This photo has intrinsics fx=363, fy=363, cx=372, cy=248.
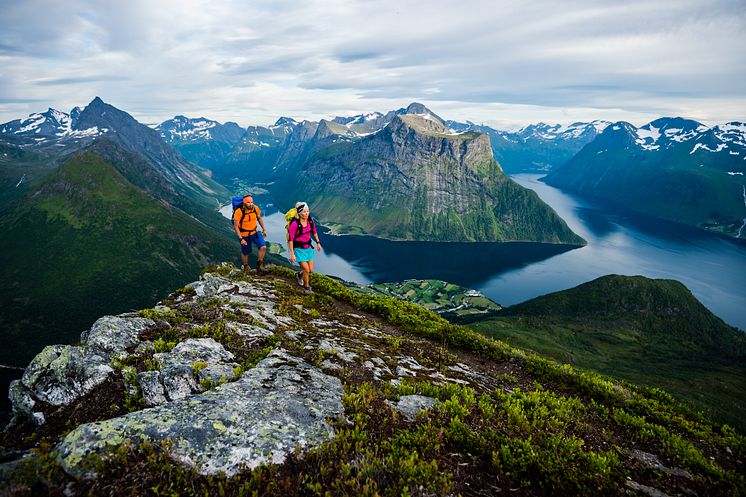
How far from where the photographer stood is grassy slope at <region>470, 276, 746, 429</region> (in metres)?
107

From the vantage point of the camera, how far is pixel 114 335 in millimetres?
12031

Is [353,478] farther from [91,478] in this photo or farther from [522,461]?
[91,478]

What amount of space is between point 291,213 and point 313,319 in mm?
6321

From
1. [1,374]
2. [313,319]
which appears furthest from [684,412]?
[1,374]

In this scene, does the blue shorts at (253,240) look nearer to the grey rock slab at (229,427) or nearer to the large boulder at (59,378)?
the large boulder at (59,378)

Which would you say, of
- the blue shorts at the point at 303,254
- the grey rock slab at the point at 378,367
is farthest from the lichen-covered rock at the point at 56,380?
the blue shorts at the point at 303,254

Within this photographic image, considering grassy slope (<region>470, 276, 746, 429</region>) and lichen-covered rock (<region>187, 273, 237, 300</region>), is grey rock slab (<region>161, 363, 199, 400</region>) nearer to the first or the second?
lichen-covered rock (<region>187, 273, 237, 300</region>)

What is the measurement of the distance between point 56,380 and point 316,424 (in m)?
7.13

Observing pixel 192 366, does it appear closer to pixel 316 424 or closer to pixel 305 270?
pixel 316 424

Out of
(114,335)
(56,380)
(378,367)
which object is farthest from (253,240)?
(56,380)

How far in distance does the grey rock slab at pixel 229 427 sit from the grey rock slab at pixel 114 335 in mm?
4253

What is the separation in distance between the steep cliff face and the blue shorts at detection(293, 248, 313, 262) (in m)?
6.53

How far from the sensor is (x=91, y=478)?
634 centimetres

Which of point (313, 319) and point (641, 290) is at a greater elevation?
point (313, 319)
